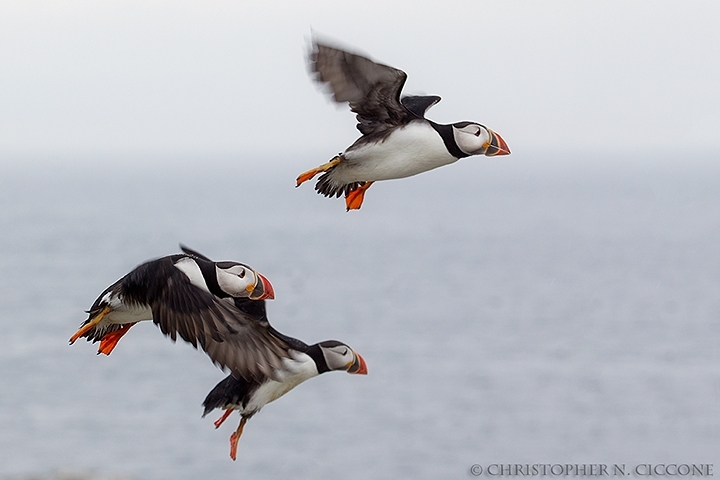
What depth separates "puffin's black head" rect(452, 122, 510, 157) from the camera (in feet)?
21.5

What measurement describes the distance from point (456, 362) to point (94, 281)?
25.2 meters

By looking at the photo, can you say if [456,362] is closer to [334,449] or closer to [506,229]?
[334,449]

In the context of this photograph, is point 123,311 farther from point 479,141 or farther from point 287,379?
point 479,141

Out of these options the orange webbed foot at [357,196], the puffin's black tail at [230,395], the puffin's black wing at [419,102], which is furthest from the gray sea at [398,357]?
the orange webbed foot at [357,196]

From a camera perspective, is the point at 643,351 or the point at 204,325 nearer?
the point at 204,325

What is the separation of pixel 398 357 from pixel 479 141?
39022mm

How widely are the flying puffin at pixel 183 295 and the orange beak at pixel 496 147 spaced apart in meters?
1.45

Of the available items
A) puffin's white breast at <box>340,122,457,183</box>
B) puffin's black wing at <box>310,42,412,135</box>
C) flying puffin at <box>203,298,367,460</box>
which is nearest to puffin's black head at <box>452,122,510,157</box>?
puffin's white breast at <box>340,122,457,183</box>

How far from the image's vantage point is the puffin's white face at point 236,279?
Result: 613 centimetres

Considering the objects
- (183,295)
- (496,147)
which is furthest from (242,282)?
(496,147)

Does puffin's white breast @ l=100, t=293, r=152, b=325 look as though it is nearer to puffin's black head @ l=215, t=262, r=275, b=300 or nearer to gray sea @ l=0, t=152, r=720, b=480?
puffin's black head @ l=215, t=262, r=275, b=300

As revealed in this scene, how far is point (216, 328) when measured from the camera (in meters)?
5.64

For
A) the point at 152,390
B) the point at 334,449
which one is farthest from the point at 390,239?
the point at 334,449

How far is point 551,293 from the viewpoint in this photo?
6384 cm
